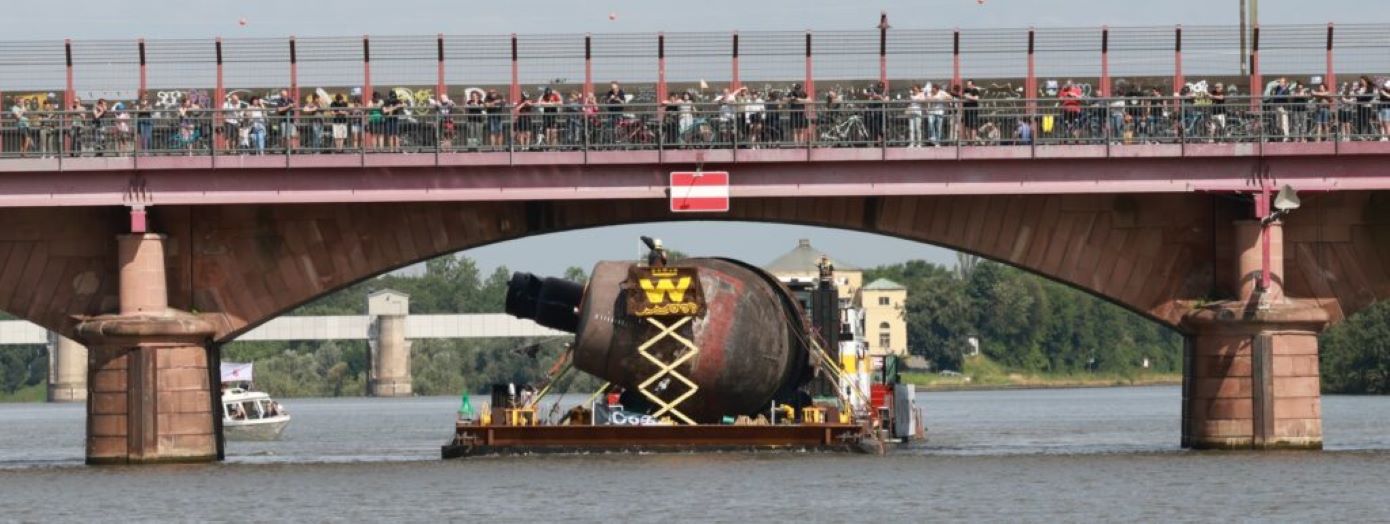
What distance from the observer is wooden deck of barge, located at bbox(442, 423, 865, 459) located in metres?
68.2

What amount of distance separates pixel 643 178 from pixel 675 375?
4.66 meters

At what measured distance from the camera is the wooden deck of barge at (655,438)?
2685 inches

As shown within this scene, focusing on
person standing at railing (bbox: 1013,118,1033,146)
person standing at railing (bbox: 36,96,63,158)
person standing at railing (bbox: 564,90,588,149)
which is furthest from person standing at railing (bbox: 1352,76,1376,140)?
person standing at railing (bbox: 36,96,63,158)

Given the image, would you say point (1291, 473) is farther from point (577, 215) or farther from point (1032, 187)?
point (577, 215)

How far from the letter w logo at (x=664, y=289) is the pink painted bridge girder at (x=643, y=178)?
260cm

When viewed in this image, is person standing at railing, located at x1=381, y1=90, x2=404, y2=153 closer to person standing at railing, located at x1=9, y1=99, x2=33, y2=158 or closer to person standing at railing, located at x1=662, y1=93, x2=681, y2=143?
person standing at railing, located at x1=662, y1=93, x2=681, y2=143

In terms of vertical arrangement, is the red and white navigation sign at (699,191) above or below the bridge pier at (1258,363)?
above

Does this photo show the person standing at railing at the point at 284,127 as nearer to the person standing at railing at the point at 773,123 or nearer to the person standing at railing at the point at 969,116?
the person standing at railing at the point at 773,123

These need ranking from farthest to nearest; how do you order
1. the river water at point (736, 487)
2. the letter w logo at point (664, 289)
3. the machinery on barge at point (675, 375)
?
the letter w logo at point (664, 289) → the machinery on barge at point (675, 375) → the river water at point (736, 487)

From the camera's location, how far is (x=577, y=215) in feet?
242

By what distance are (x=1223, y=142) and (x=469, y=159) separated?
663 inches

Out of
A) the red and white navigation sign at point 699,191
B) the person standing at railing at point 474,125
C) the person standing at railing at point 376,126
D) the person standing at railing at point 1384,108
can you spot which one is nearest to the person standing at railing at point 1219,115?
the person standing at railing at point 1384,108

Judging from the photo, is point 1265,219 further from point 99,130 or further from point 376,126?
point 99,130

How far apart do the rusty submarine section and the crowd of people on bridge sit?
3.24 meters
